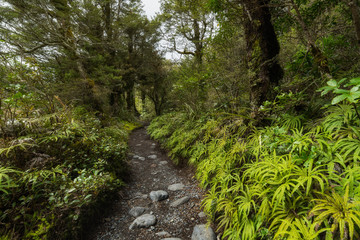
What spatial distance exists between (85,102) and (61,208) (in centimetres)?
642

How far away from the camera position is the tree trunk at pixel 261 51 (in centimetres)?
263

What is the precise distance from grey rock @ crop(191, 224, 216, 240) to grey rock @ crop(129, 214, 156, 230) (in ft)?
2.33

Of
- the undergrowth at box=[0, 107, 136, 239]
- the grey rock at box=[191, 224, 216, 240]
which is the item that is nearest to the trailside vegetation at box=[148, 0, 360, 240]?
the grey rock at box=[191, 224, 216, 240]

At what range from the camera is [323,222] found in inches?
47.3

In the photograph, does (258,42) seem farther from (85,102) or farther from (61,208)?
(85,102)

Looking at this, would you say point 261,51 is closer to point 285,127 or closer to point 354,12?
point 354,12

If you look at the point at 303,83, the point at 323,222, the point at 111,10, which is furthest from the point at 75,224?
the point at 111,10

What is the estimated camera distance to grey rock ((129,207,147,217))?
2611 millimetres

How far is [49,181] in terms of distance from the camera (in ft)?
6.59

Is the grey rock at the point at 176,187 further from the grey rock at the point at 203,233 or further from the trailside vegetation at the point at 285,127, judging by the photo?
the grey rock at the point at 203,233

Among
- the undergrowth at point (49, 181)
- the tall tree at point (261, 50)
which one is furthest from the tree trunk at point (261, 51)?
the undergrowth at point (49, 181)

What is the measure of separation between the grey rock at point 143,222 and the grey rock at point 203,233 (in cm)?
71

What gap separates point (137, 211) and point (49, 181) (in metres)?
1.47

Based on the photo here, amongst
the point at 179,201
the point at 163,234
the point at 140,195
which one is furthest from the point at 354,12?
the point at 140,195
